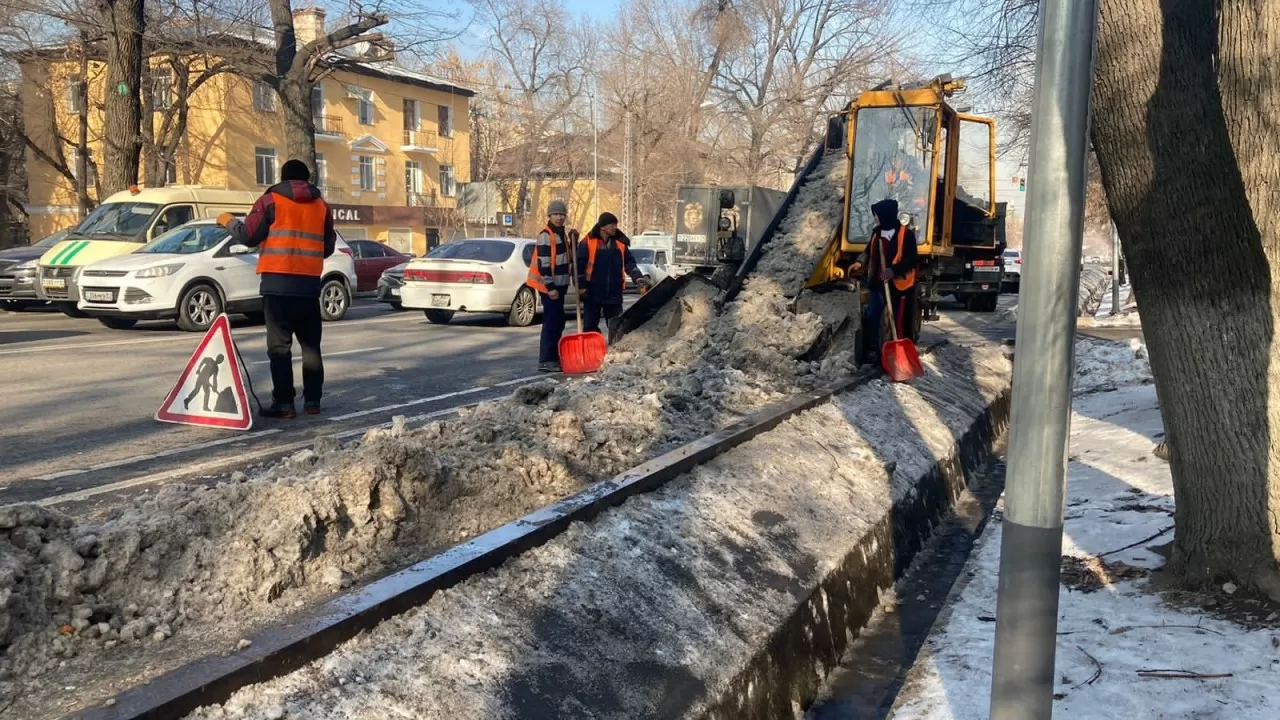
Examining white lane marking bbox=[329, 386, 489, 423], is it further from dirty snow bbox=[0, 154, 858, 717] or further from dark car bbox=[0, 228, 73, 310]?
dark car bbox=[0, 228, 73, 310]

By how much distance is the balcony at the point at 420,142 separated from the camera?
166 ft

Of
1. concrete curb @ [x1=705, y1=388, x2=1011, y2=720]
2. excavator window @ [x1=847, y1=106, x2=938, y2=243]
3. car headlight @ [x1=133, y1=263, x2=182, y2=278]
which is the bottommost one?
concrete curb @ [x1=705, y1=388, x2=1011, y2=720]

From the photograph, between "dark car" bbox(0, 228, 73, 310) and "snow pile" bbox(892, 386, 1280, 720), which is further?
"dark car" bbox(0, 228, 73, 310)

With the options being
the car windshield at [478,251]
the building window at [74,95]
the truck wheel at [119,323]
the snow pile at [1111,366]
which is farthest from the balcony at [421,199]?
the snow pile at [1111,366]

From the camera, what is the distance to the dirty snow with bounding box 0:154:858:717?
2828 mm

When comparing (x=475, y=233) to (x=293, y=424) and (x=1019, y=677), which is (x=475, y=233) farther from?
(x=1019, y=677)

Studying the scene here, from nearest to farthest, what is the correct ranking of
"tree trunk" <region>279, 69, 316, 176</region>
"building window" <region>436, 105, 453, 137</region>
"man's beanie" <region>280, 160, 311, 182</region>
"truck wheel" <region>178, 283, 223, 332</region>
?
1. "man's beanie" <region>280, 160, 311, 182</region>
2. "truck wheel" <region>178, 283, 223, 332</region>
3. "tree trunk" <region>279, 69, 316, 176</region>
4. "building window" <region>436, 105, 453, 137</region>

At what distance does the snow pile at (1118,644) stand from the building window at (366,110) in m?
46.0

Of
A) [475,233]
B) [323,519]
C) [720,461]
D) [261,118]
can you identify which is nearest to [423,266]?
[720,461]

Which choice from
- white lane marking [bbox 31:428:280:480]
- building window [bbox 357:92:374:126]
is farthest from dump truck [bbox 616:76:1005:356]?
building window [bbox 357:92:374:126]

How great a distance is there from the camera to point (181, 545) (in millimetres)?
3344

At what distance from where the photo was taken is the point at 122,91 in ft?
69.7

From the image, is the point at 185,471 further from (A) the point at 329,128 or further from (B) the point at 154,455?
(A) the point at 329,128

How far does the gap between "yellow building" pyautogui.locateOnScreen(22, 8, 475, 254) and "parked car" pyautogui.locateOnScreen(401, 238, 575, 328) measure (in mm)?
20803
